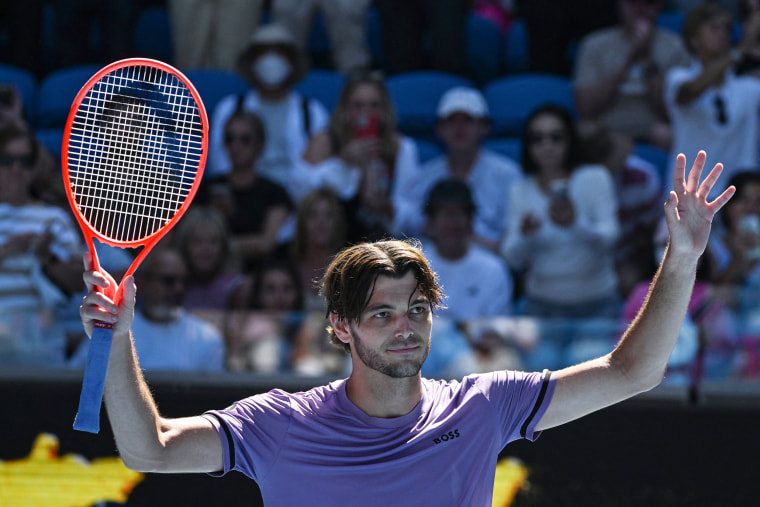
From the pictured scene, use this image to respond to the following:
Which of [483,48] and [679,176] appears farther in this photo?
[483,48]

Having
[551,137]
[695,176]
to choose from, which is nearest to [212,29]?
[551,137]

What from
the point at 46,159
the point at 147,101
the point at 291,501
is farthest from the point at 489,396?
the point at 46,159

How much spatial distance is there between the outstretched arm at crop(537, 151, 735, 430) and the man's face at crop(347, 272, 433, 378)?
42cm

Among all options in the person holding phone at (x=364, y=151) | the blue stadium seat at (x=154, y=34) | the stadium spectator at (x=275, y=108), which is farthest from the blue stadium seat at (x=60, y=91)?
the person holding phone at (x=364, y=151)

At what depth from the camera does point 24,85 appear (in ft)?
27.4

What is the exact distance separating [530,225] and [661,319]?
3.51 m

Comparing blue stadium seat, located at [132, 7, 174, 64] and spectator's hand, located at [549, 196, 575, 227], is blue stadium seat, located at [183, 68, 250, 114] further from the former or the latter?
spectator's hand, located at [549, 196, 575, 227]

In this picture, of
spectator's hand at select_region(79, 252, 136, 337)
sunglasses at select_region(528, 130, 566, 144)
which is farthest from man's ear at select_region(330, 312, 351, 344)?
sunglasses at select_region(528, 130, 566, 144)

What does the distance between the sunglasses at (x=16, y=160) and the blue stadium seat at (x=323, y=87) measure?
225 centimetres

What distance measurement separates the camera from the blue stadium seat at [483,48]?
8.59m

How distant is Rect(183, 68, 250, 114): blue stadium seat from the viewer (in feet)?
25.9

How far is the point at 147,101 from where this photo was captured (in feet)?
15.2

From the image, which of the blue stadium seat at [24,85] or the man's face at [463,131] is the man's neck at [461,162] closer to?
the man's face at [463,131]

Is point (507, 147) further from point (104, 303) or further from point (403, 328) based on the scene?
point (104, 303)
